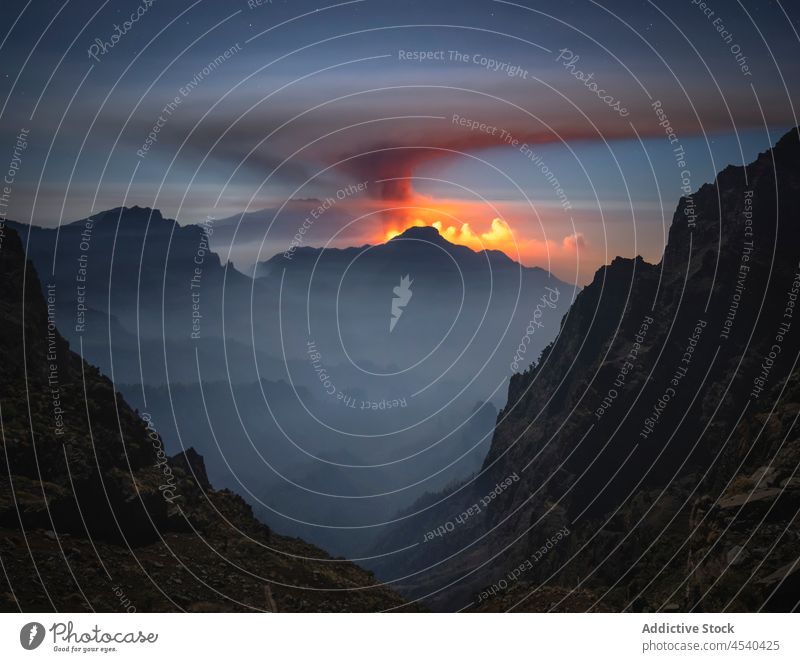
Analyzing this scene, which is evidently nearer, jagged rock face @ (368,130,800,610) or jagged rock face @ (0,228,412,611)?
jagged rock face @ (0,228,412,611)

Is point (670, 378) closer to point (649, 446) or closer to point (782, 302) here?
point (649, 446)
